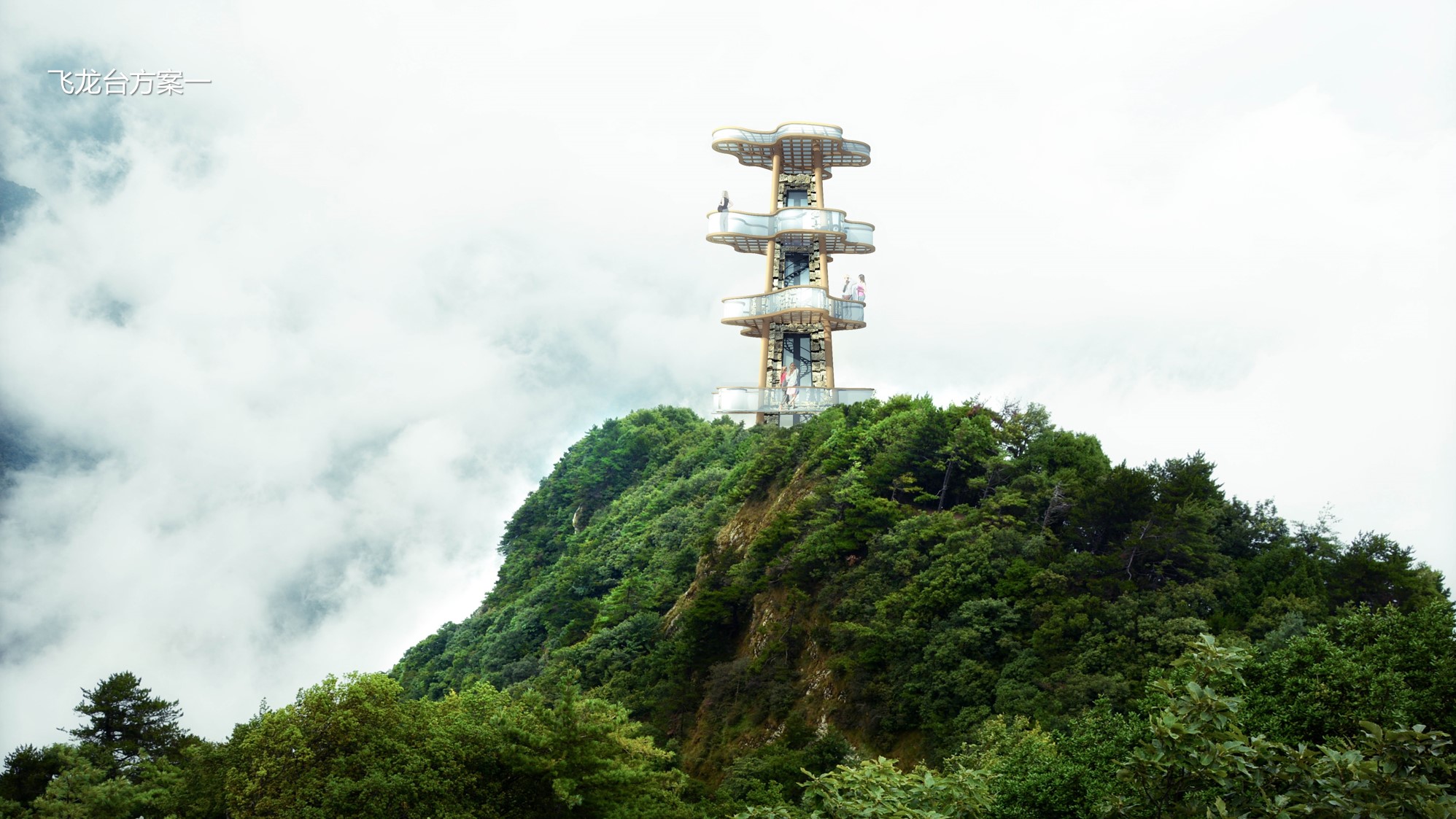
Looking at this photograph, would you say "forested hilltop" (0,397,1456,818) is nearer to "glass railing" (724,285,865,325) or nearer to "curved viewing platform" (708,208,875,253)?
"glass railing" (724,285,865,325)

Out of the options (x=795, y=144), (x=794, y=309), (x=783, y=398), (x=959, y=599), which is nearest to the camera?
(x=959, y=599)

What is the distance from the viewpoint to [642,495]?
1844 inches

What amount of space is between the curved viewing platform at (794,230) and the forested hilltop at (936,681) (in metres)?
11.7

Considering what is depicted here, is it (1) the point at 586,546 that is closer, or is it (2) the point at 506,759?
(2) the point at 506,759

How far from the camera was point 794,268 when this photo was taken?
1732 inches

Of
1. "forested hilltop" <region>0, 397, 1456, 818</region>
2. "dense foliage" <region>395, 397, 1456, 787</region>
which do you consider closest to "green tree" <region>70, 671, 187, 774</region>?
"forested hilltop" <region>0, 397, 1456, 818</region>

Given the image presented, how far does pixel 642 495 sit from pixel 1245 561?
1201 inches

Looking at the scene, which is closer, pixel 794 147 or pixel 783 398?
pixel 783 398

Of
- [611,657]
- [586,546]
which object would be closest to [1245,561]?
[611,657]

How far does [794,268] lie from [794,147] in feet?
16.6

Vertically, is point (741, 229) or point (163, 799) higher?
point (741, 229)

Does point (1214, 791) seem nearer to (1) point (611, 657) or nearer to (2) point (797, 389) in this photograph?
(1) point (611, 657)

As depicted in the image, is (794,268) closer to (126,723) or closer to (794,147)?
(794,147)

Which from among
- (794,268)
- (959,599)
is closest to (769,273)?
(794,268)
